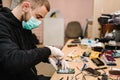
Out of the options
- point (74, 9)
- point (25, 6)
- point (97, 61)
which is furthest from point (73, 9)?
point (25, 6)

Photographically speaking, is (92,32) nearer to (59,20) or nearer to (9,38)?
(59,20)

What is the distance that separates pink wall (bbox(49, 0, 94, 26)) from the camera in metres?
4.98

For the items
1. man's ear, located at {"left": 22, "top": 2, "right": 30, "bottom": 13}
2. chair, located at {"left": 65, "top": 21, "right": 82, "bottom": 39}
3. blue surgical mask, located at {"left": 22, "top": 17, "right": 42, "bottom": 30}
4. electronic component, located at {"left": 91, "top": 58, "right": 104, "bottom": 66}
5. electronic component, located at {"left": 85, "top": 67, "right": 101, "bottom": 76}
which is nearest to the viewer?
man's ear, located at {"left": 22, "top": 2, "right": 30, "bottom": 13}

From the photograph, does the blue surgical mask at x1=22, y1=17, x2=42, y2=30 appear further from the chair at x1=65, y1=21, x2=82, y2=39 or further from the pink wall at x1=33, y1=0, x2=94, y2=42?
the pink wall at x1=33, y1=0, x2=94, y2=42

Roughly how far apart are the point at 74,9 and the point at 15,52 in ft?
13.2

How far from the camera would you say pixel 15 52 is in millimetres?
1175

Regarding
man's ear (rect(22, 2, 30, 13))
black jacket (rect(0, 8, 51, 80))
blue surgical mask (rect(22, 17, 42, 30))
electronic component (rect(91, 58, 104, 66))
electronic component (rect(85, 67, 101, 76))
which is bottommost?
electronic component (rect(85, 67, 101, 76))

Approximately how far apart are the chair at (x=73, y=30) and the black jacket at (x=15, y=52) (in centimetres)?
339

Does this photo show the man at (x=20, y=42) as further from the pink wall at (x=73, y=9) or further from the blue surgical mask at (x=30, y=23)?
the pink wall at (x=73, y=9)

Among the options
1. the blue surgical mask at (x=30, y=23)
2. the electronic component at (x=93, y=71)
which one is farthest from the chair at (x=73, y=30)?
the blue surgical mask at (x=30, y=23)

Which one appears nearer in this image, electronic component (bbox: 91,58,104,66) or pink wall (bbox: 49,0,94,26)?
electronic component (bbox: 91,58,104,66)

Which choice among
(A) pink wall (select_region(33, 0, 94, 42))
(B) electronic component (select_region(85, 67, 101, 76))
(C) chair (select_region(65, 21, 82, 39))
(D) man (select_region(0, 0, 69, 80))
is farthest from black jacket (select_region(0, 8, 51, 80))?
(A) pink wall (select_region(33, 0, 94, 42))

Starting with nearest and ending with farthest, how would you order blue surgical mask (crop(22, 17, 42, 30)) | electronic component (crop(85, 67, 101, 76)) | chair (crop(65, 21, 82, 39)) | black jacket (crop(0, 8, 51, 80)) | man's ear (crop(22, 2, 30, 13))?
black jacket (crop(0, 8, 51, 80)), man's ear (crop(22, 2, 30, 13)), blue surgical mask (crop(22, 17, 42, 30)), electronic component (crop(85, 67, 101, 76)), chair (crop(65, 21, 82, 39))

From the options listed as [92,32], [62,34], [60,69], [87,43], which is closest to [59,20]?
[62,34]
